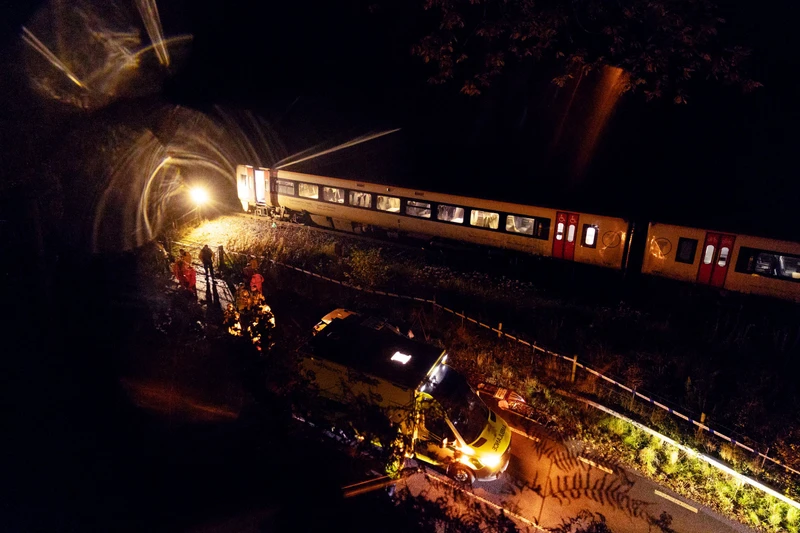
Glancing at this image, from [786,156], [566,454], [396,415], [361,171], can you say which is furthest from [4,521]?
[786,156]

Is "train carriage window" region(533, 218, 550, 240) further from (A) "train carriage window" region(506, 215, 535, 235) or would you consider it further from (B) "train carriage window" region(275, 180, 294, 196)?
(B) "train carriage window" region(275, 180, 294, 196)

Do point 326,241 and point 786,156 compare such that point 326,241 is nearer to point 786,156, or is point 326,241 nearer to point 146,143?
point 146,143

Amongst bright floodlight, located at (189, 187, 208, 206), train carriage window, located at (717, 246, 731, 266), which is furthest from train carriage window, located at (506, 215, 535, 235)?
bright floodlight, located at (189, 187, 208, 206)

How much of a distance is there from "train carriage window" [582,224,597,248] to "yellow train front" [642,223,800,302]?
4.71 ft

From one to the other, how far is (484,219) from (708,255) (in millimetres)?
6325

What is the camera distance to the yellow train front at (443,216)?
47.2 feet

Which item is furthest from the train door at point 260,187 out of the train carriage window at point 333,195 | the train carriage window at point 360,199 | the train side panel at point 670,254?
the train side panel at point 670,254

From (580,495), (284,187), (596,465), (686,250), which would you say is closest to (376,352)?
(580,495)

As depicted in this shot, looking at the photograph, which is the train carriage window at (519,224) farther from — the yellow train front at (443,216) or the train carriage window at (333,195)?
the train carriage window at (333,195)

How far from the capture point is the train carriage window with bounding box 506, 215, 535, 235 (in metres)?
15.0

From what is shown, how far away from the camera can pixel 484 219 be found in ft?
51.3

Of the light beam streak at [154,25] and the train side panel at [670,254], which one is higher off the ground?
the light beam streak at [154,25]

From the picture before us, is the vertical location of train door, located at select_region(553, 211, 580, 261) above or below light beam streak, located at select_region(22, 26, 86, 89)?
below

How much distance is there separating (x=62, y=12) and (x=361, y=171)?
10.1 meters
